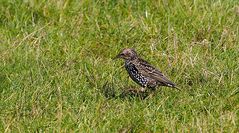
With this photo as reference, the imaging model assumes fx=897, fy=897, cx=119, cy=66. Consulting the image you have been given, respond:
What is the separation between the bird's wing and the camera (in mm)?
8859

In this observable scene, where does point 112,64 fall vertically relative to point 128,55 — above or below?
below

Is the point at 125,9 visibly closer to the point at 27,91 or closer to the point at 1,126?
the point at 27,91

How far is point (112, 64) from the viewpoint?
9727mm

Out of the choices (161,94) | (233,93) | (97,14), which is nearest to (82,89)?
(161,94)

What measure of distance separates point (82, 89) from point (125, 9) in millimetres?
2468

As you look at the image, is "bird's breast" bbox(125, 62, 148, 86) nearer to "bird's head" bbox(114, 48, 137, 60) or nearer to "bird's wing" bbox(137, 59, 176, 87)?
"bird's wing" bbox(137, 59, 176, 87)

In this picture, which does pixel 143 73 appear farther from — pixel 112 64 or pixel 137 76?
pixel 112 64

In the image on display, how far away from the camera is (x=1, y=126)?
7.82 metres

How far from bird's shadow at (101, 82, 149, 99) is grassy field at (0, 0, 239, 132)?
3 centimetres

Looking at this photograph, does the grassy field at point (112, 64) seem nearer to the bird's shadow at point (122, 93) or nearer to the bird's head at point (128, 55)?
the bird's shadow at point (122, 93)

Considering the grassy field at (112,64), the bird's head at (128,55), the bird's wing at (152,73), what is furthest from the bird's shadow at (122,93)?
the bird's head at (128,55)

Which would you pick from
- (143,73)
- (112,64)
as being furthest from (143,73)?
(112,64)

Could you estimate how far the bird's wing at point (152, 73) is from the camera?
349 inches

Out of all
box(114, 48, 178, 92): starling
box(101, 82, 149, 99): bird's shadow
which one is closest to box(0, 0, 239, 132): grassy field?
box(101, 82, 149, 99): bird's shadow
